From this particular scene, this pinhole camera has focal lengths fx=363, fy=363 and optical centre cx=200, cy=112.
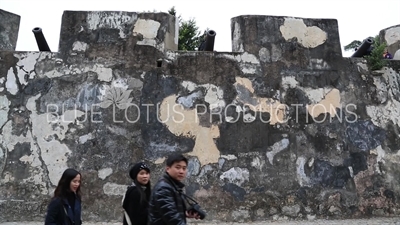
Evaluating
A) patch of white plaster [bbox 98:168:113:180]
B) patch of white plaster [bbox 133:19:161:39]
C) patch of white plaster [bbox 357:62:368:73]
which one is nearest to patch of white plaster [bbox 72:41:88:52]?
patch of white plaster [bbox 133:19:161:39]

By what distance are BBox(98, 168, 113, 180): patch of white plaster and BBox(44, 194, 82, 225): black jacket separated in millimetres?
2780

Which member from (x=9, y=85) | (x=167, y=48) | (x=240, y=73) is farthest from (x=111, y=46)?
(x=240, y=73)

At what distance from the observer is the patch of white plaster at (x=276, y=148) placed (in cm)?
580

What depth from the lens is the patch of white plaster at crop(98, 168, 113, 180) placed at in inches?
219

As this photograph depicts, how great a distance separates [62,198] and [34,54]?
396 centimetres

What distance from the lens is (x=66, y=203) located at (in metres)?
2.77

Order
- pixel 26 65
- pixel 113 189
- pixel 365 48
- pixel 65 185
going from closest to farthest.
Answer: pixel 65 185 < pixel 113 189 < pixel 26 65 < pixel 365 48

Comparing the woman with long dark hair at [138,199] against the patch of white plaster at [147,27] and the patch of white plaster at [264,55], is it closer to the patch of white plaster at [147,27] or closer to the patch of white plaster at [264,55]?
the patch of white plaster at [147,27]

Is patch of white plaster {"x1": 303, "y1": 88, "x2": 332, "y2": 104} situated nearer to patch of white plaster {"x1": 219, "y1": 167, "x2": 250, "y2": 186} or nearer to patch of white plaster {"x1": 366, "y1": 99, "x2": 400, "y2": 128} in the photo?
patch of white plaster {"x1": 366, "y1": 99, "x2": 400, "y2": 128}

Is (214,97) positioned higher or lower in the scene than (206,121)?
higher

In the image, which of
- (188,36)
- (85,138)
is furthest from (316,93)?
(188,36)

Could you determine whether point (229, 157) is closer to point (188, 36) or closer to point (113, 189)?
point (113, 189)

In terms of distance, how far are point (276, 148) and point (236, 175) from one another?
79cm

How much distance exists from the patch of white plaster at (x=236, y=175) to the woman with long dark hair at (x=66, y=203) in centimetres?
310
